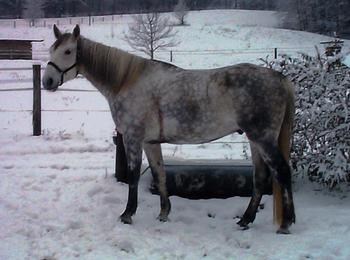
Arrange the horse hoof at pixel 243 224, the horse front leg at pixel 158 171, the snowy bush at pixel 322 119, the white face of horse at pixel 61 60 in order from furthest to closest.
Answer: the snowy bush at pixel 322 119 → the horse front leg at pixel 158 171 → the white face of horse at pixel 61 60 → the horse hoof at pixel 243 224

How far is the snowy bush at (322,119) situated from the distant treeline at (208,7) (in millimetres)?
39480

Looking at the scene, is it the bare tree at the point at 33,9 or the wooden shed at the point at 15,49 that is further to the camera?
the bare tree at the point at 33,9

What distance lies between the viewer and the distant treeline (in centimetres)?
4662

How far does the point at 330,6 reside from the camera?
46.5 m

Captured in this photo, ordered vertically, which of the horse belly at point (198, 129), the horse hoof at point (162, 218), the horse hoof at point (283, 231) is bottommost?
the horse hoof at point (162, 218)

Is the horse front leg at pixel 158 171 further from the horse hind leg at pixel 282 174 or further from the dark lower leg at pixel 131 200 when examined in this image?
the horse hind leg at pixel 282 174

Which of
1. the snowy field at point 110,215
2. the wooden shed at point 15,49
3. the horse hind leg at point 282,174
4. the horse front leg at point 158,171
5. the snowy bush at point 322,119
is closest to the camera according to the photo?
the snowy field at point 110,215

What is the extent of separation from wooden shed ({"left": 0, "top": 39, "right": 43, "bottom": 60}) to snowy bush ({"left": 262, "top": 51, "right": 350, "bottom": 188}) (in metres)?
21.1

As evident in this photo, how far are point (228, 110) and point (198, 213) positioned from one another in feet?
4.10

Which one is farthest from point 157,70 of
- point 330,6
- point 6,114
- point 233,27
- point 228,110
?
point 330,6

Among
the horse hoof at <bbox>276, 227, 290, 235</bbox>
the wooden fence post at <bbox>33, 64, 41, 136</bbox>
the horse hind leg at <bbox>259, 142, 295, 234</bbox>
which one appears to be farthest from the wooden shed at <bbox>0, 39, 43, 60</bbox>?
the horse hoof at <bbox>276, 227, 290, 235</bbox>

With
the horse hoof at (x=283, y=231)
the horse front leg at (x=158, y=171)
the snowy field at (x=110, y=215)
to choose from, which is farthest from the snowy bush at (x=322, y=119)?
the horse front leg at (x=158, y=171)

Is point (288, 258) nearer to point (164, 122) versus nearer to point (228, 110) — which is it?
point (228, 110)

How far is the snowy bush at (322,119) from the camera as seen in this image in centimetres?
502
